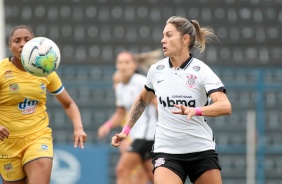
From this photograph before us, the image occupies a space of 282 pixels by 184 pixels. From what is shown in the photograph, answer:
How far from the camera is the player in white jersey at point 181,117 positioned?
701 cm

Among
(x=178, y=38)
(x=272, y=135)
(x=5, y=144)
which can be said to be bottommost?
(x=272, y=135)

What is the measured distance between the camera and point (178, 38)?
23.4ft

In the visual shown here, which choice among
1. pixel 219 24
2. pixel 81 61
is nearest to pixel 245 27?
pixel 219 24

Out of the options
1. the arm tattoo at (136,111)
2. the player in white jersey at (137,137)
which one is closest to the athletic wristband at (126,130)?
the arm tattoo at (136,111)

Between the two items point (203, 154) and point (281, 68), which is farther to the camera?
point (281, 68)

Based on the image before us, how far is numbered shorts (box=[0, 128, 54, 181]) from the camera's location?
24.6 feet

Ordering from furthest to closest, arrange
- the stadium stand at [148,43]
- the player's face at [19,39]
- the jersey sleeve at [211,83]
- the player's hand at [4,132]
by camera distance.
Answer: the stadium stand at [148,43] < the player's face at [19,39] < the player's hand at [4,132] < the jersey sleeve at [211,83]

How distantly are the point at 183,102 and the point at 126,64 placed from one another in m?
4.71

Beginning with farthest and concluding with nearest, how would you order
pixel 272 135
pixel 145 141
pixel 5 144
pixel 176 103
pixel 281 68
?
pixel 281 68 → pixel 272 135 → pixel 145 141 → pixel 5 144 → pixel 176 103

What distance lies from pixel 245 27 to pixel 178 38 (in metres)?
10.3

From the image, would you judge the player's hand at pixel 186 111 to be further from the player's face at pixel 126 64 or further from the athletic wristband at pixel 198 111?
the player's face at pixel 126 64

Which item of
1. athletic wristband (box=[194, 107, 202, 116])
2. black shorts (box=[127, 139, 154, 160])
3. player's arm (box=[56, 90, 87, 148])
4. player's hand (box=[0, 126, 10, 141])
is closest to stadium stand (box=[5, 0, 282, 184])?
black shorts (box=[127, 139, 154, 160])

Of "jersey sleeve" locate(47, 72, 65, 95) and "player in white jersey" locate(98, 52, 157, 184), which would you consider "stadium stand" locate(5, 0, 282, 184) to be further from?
"jersey sleeve" locate(47, 72, 65, 95)

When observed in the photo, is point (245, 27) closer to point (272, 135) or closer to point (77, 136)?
point (272, 135)
